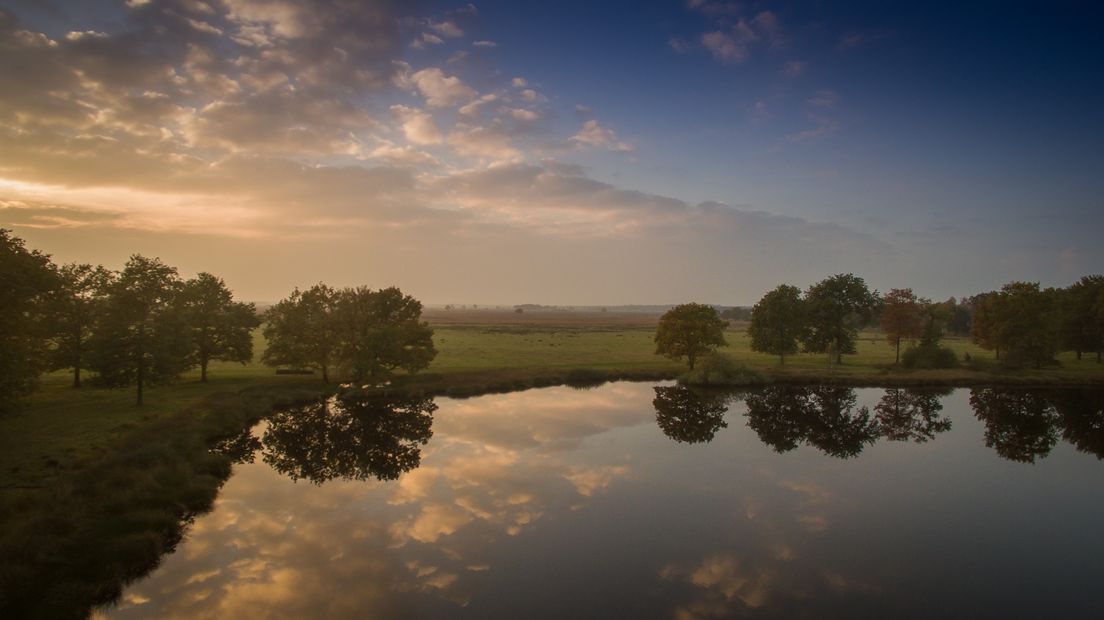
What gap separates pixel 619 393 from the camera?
70.6 m

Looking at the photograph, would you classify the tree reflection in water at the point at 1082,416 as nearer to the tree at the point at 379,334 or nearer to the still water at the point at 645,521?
the still water at the point at 645,521

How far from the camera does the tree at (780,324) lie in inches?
3472

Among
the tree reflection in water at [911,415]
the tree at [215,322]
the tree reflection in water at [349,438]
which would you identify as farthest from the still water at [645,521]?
the tree at [215,322]

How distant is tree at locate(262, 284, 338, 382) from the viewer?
66.1m

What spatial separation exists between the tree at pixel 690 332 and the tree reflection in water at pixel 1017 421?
33.1 metres

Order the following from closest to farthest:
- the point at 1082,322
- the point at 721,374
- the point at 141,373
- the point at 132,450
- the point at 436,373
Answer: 1. the point at 132,450
2. the point at 141,373
3. the point at 436,373
4. the point at 721,374
5. the point at 1082,322

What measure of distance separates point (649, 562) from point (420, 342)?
5309 centimetres

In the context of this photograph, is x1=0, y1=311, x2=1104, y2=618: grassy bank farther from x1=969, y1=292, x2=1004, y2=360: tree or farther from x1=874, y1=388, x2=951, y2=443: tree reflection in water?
x1=874, y1=388, x2=951, y2=443: tree reflection in water

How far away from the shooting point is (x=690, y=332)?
83312mm

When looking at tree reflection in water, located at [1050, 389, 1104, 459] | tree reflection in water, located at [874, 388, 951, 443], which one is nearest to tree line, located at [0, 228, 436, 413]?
tree reflection in water, located at [874, 388, 951, 443]

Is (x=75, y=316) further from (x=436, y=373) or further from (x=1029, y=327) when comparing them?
(x=1029, y=327)

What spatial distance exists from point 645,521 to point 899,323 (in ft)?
263

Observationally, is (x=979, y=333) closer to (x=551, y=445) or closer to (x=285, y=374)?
(x=551, y=445)

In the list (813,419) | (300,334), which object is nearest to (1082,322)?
(813,419)
